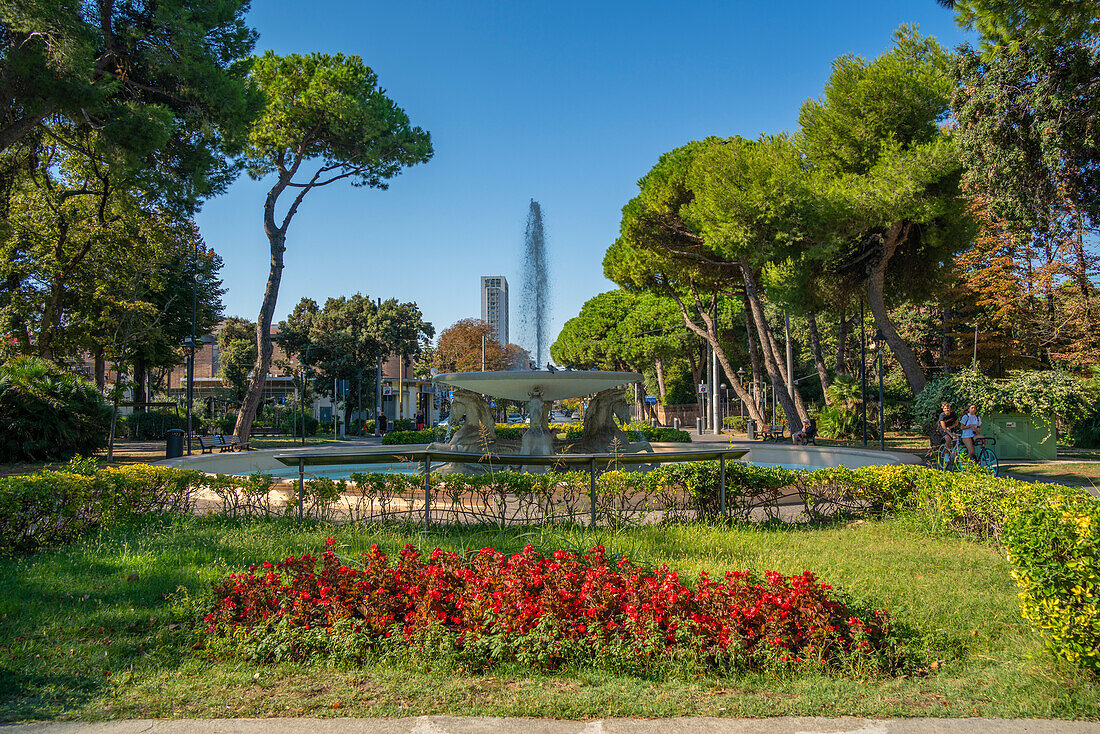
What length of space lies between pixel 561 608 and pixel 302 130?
61.3 ft

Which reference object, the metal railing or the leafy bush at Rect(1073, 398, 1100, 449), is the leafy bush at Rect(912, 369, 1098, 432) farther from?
the metal railing

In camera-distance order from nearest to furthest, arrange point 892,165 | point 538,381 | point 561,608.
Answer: point 561,608
point 538,381
point 892,165

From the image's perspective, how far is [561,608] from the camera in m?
3.56

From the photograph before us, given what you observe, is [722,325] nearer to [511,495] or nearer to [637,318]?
[637,318]

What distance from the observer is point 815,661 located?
10.8 feet

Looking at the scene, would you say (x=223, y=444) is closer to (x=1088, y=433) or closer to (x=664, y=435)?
(x=664, y=435)

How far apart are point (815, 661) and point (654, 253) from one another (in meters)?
21.8

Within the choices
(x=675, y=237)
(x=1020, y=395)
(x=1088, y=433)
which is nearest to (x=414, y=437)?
(x=675, y=237)

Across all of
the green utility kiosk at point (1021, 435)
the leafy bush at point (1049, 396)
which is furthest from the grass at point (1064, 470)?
the leafy bush at point (1049, 396)

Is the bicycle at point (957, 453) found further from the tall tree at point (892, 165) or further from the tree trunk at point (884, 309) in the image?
the tall tree at point (892, 165)

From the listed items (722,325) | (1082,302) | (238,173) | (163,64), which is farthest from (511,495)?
(722,325)

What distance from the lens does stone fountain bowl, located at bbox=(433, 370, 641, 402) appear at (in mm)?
11781

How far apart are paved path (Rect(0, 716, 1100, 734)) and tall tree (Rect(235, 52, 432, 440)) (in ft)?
53.9

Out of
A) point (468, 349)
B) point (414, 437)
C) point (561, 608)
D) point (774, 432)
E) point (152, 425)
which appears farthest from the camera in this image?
point (468, 349)
